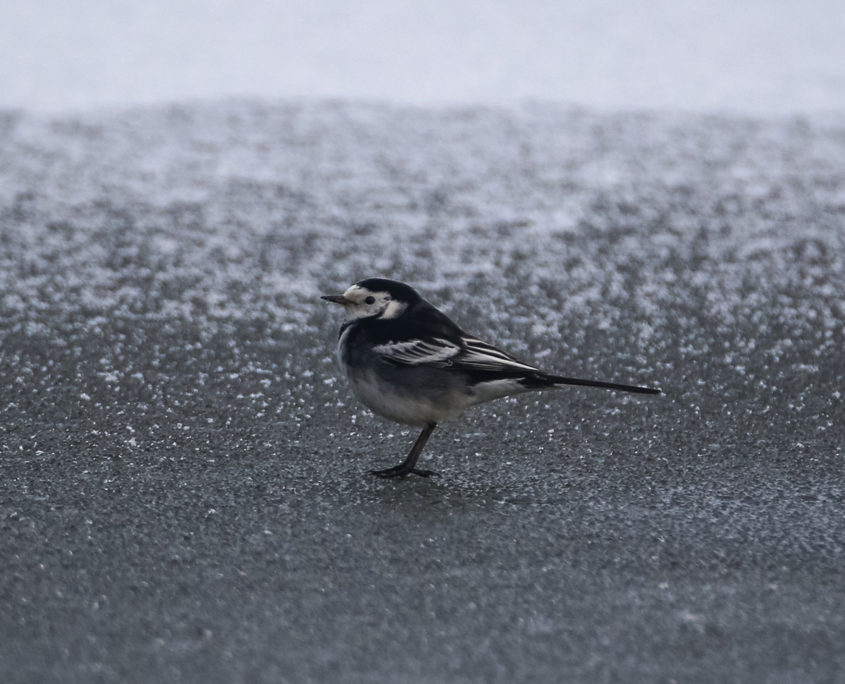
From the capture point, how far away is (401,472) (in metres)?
3.86

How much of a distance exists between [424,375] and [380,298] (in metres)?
0.42

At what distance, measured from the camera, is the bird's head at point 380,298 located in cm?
416

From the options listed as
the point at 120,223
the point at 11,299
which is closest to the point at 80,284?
the point at 11,299

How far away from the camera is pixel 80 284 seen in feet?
19.3

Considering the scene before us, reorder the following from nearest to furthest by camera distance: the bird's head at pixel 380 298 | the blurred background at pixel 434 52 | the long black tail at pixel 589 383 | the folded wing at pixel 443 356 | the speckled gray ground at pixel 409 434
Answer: the speckled gray ground at pixel 409 434 → the long black tail at pixel 589 383 → the folded wing at pixel 443 356 → the bird's head at pixel 380 298 → the blurred background at pixel 434 52

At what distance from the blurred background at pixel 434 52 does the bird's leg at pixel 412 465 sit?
588 centimetres

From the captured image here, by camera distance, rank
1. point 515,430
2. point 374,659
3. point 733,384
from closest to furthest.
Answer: point 374,659
point 515,430
point 733,384

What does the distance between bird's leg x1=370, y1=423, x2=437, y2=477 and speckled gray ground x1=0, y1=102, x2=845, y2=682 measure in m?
0.07

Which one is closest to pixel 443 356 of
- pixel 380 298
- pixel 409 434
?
pixel 380 298

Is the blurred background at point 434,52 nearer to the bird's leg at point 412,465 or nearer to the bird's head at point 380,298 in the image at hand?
the bird's head at point 380,298

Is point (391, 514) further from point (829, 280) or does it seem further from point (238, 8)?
point (238, 8)

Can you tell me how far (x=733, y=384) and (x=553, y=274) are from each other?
1640 millimetres

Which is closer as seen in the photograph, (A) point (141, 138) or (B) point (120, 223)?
(B) point (120, 223)

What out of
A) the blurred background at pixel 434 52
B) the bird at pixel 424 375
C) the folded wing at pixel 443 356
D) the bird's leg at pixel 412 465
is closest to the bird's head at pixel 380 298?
the bird at pixel 424 375
